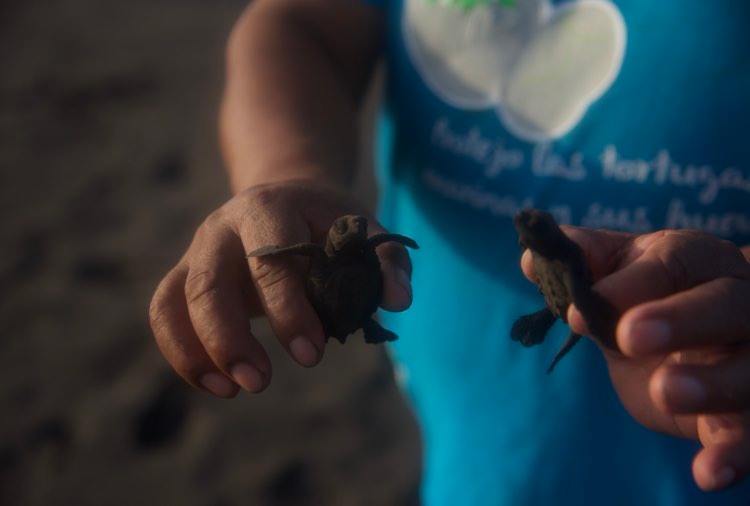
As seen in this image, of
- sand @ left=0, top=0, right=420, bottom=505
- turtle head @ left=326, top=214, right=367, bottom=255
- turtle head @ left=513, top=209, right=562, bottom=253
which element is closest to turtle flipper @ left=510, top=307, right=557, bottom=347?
turtle head @ left=513, top=209, right=562, bottom=253

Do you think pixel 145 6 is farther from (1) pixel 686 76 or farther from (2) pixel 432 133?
(1) pixel 686 76

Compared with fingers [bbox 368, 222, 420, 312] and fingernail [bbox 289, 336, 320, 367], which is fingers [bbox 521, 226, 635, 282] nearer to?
fingers [bbox 368, 222, 420, 312]

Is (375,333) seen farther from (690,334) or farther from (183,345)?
(690,334)

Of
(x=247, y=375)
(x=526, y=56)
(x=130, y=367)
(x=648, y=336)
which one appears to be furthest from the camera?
(x=130, y=367)

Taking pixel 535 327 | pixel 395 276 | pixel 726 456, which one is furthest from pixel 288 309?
pixel 726 456

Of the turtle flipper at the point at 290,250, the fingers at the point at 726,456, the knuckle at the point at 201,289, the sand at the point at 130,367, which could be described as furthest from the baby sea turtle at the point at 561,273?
the sand at the point at 130,367

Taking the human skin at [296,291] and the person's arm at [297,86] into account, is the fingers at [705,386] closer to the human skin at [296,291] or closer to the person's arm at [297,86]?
the human skin at [296,291]
